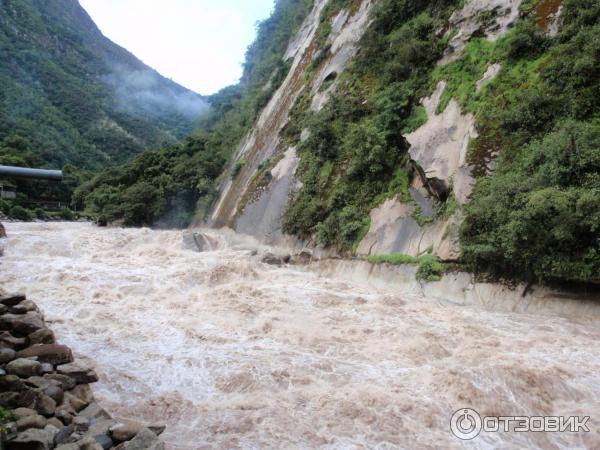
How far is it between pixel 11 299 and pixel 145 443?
5.25 meters

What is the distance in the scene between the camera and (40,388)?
5.02 metres

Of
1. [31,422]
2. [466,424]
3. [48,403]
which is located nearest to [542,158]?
[466,424]

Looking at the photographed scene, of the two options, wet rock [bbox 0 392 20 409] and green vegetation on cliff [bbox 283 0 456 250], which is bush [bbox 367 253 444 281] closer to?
green vegetation on cliff [bbox 283 0 456 250]

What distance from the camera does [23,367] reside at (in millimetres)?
5465

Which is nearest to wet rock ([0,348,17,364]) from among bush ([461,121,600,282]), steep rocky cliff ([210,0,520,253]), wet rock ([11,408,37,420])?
wet rock ([11,408,37,420])

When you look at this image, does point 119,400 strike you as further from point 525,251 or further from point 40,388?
point 525,251

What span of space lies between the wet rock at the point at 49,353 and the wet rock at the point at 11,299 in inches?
81.5

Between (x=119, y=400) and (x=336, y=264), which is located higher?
(x=336, y=264)

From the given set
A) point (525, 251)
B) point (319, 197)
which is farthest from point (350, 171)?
point (525, 251)

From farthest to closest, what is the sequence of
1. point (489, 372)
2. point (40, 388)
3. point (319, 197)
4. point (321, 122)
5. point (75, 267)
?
point (321, 122) → point (319, 197) → point (75, 267) → point (489, 372) → point (40, 388)

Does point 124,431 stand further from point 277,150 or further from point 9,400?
point 277,150

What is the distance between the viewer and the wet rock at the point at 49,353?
6.05 meters

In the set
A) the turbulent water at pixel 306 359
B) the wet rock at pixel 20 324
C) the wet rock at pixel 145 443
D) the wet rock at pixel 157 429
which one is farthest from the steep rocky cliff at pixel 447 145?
the wet rock at pixel 20 324

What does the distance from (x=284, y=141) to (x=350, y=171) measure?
7641 mm
